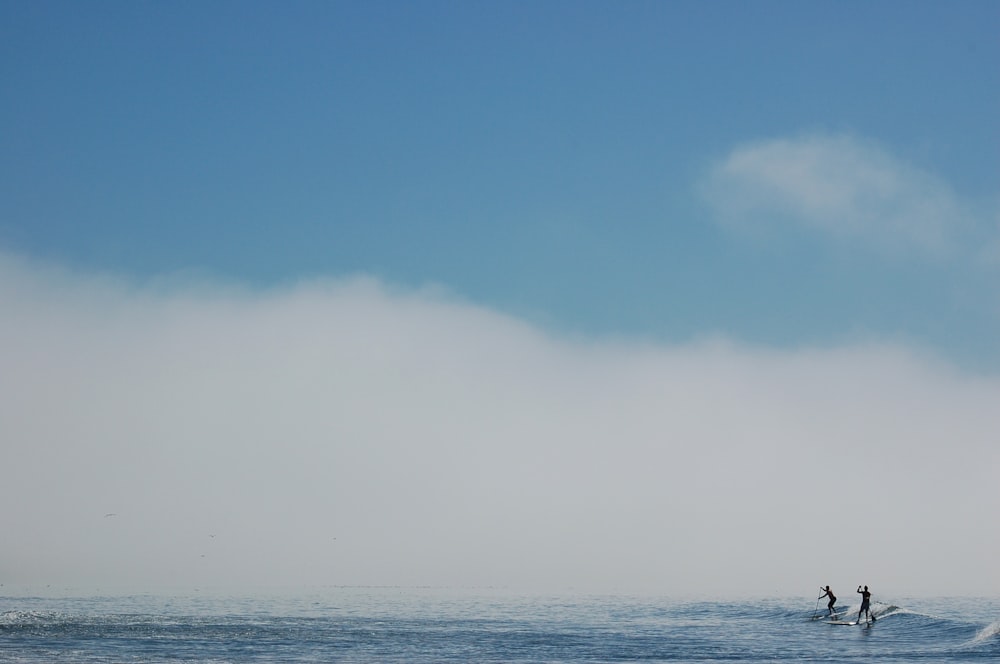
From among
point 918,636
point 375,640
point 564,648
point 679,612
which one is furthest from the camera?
point 679,612

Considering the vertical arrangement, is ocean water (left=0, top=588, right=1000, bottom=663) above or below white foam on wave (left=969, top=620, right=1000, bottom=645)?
below

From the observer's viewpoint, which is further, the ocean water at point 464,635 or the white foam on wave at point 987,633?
the white foam on wave at point 987,633

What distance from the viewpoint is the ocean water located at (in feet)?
128

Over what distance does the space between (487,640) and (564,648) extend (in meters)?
5.20

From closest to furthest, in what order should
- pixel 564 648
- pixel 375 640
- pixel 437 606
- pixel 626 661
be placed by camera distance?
pixel 626 661 → pixel 564 648 → pixel 375 640 → pixel 437 606

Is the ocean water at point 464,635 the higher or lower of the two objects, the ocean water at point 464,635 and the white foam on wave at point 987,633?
the lower

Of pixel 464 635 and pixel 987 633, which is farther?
pixel 464 635

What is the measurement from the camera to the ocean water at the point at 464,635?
38.9 meters

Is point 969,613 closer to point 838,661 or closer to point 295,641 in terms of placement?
point 838,661

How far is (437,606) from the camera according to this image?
7900 cm

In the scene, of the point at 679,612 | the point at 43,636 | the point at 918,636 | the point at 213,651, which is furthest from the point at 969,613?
the point at 43,636

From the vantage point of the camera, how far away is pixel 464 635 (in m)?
48.8

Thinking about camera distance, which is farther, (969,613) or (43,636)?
(969,613)

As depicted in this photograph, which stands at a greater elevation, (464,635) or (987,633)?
(987,633)
